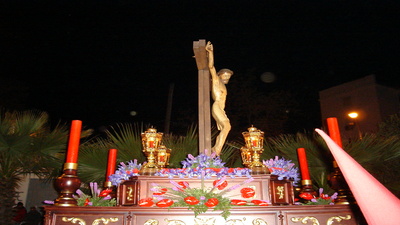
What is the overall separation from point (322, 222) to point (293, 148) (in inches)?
94.4

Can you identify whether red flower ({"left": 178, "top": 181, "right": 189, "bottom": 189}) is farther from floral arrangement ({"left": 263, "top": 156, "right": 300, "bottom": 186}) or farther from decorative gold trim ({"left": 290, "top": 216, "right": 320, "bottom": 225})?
decorative gold trim ({"left": 290, "top": 216, "right": 320, "bottom": 225})

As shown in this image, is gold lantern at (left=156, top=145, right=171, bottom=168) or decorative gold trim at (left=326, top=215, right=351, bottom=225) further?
gold lantern at (left=156, top=145, right=171, bottom=168)

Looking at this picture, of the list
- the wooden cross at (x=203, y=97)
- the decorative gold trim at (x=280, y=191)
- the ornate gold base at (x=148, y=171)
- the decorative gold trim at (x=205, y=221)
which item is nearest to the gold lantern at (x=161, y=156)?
the ornate gold base at (x=148, y=171)

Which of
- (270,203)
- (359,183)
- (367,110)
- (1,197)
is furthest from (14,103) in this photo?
(367,110)

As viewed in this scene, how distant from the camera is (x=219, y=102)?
4246mm

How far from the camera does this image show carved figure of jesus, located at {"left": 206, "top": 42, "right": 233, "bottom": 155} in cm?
400

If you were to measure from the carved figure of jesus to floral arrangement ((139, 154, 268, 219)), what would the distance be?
60 centimetres

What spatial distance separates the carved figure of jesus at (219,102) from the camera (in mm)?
4000

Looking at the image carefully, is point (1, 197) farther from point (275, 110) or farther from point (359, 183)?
point (275, 110)

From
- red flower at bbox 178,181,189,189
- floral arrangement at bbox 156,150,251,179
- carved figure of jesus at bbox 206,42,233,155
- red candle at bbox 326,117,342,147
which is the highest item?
carved figure of jesus at bbox 206,42,233,155

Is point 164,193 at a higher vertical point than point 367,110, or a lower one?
lower

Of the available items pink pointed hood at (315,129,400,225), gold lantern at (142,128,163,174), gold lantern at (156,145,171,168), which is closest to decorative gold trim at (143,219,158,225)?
gold lantern at (142,128,163,174)

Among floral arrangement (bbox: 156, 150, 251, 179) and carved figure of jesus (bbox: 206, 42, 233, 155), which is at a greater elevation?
carved figure of jesus (bbox: 206, 42, 233, 155)

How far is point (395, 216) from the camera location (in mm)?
482
